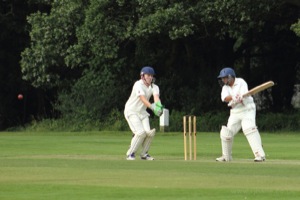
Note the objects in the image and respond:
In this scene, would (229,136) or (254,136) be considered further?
(229,136)

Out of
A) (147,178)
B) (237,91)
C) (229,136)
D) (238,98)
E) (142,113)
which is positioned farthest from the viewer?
(142,113)

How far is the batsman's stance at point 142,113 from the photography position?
19.8 metres

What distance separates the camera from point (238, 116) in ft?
63.3

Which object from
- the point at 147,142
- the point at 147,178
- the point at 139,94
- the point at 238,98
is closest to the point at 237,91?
the point at 238,98

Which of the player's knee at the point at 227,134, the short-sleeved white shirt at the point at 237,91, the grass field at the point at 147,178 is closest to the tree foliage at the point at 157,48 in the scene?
the grass field at the point at 147,178

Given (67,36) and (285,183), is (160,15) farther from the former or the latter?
(285,183)

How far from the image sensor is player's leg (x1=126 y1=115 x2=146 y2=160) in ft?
64.9

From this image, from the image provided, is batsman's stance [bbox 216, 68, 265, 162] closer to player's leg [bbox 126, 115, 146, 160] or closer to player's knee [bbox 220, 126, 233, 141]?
player's knee [bbox 220, 126, 233, 141]

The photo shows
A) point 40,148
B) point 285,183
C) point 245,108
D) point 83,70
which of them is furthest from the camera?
point 83,70

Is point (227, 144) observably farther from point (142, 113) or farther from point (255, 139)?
point (142, 113)

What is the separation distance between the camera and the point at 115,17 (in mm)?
37438

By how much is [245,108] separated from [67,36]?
19.5 m

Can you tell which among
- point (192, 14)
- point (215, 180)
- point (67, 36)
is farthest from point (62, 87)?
point (215, 180)

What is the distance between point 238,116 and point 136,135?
6.14 ft
